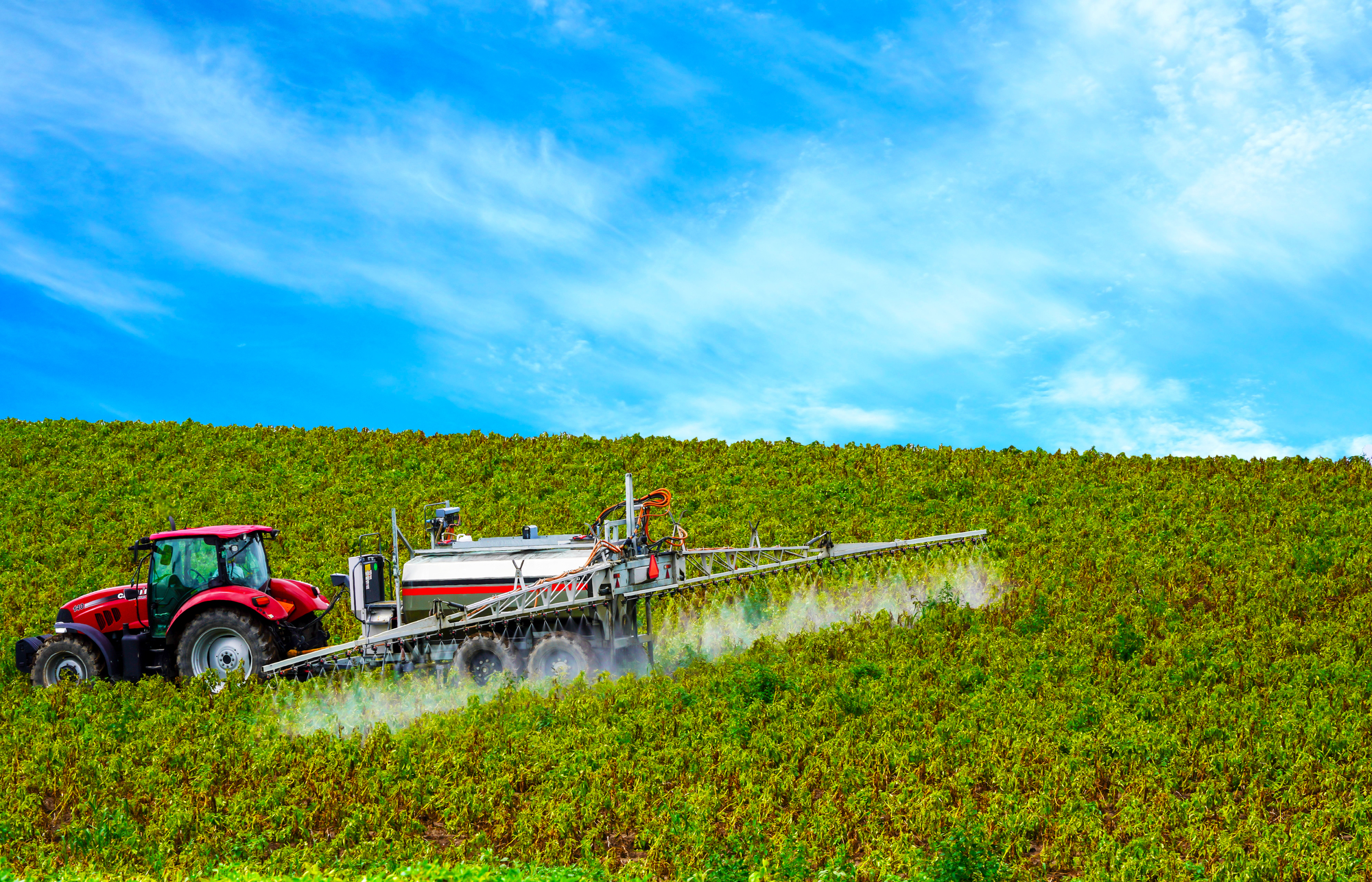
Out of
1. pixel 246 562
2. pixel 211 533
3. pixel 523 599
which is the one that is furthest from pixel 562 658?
pixel 211 533

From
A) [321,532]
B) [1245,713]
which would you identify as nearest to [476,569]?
[1245,713]

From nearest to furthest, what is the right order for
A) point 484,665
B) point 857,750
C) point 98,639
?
point 857,750 → point 484,665 → point 98,639

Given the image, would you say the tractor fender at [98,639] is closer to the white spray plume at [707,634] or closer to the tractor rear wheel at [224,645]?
the tractor rear wheel at [224,645]

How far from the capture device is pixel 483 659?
14.0 meters

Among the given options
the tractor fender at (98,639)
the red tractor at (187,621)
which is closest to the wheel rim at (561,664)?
the red tractor at (187,621)

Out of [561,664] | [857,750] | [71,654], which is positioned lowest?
[857,750]

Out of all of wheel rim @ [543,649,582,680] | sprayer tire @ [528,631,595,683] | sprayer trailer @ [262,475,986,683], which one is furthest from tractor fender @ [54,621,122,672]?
wheel rim @ [543,649,582,680]

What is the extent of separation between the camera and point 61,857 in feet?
30.5

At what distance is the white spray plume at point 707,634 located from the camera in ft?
41.2

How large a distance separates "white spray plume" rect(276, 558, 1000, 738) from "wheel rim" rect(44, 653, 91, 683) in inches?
160

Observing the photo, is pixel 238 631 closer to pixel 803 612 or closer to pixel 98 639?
pixel 98 639

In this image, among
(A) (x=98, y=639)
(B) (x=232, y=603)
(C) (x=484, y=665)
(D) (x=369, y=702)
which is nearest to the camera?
(D) (x=369, y=702)

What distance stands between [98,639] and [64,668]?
3.11 ft

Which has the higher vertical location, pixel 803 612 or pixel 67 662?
pixel 67 662
